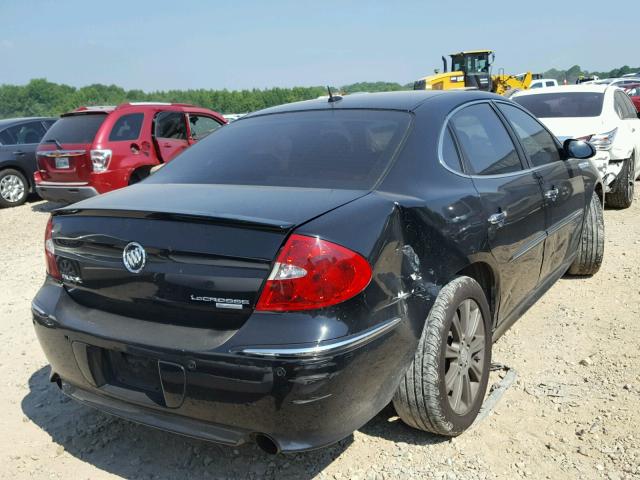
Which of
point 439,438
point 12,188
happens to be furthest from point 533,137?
point 12,188

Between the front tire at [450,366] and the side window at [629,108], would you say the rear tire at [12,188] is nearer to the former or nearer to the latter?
the side window at [629,108]

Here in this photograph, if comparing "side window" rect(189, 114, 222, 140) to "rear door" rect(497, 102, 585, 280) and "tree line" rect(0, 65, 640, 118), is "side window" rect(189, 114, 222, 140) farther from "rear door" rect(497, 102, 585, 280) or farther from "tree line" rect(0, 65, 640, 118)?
"tree line" rect(0, 65, 640, 118)

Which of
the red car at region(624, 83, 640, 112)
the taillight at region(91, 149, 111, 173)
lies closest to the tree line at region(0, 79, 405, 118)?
the red car at region(624, 83, 640, 112)

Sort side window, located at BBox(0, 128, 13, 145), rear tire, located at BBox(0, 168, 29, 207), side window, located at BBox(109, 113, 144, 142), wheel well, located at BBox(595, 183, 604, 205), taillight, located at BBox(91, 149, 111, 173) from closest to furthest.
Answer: wheel well, located at BBox(595, 183, 604, 205) → taillight, located at BBox(91, 149, 111, 173) → side window, located at BBox(109, 113, 144, 142) → rear tire, located at BBox(0, 168, 29, 207) → side window, located at BBox(0, 128, 13, 145)

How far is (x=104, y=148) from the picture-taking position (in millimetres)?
8844

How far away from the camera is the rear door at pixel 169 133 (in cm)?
952

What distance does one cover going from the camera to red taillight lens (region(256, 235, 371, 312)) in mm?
2029

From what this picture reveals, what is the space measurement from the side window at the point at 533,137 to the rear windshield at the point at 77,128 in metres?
6.98

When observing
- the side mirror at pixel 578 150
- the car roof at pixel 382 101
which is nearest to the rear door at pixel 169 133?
the car roof at pixel 382 101

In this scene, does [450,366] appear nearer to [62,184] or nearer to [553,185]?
[553,185]

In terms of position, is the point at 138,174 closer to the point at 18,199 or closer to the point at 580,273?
the point at 18,199

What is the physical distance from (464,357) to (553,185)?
1610mm

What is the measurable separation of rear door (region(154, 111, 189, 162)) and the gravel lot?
5896 mm

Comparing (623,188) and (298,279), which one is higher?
(298,279)
